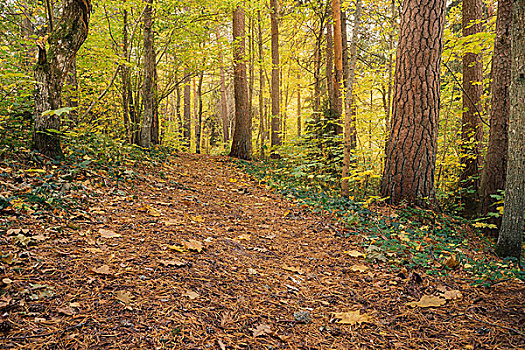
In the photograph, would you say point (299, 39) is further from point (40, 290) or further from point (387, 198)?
point (40, 290)

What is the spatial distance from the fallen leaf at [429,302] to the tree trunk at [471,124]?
5028 mm

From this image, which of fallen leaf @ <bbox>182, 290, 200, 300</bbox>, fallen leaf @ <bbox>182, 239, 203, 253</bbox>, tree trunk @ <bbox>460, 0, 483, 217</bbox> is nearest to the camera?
fallen leaf @ <bbox>182, 290, 200, 300</bbox>

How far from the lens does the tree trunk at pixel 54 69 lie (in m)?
4.22

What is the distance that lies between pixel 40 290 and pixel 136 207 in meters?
2.19

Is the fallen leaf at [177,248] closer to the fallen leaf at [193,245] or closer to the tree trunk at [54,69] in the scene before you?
the fallen leaf at [193,245]

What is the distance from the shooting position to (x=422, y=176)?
521 centimetres

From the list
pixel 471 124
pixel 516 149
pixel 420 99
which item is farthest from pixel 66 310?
pixel 471 124

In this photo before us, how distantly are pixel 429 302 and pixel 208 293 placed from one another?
6.12ft

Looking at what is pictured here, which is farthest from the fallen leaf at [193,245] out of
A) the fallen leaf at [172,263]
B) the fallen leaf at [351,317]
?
the fallen leaf at [351,317]

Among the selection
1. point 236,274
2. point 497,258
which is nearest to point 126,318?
point 236,274

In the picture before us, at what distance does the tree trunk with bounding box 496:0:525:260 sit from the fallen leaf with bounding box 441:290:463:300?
62.7 inches

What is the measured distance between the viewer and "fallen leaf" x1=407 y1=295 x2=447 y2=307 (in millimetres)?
2522

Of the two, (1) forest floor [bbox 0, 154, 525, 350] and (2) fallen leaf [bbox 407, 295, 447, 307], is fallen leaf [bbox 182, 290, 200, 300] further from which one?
(2) fallen leaf [bbox 407, 295, 447, 307]

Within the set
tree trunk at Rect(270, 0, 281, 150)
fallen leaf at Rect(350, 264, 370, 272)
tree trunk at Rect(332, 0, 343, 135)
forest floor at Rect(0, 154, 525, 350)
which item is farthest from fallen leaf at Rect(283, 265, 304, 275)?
tree trunk at Rect(270, 0, 281, 150)
